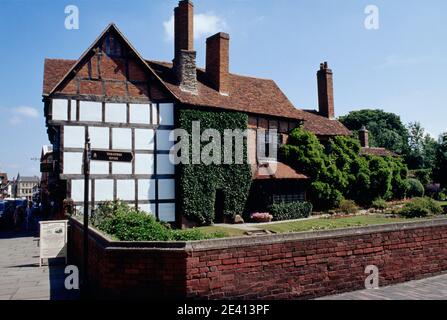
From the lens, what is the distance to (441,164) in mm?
26203

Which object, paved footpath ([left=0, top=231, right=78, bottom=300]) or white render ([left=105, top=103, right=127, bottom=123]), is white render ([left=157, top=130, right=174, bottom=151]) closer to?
white render ([left=105, top=103, right=127, bottom=123])

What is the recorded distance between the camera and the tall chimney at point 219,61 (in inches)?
894

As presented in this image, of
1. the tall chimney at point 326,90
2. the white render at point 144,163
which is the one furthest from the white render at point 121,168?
the tall chimney at point 326,90

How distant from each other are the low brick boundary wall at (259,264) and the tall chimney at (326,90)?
23260 mm

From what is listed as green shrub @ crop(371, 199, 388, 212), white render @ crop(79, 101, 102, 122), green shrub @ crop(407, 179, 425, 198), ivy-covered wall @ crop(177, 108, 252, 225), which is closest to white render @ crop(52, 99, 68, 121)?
white render @ crop(79, 101, 102, 122)

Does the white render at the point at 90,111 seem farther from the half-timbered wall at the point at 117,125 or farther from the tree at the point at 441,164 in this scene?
the tree at the point at 441,164

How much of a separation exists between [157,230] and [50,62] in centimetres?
1560

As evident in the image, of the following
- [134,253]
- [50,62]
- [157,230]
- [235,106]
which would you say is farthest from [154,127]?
[134,253]

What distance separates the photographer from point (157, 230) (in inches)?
327

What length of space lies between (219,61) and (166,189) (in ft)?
29.0

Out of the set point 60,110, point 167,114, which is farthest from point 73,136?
point 167,114

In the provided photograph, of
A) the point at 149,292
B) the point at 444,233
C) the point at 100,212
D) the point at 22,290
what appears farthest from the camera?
the point at 100,212
